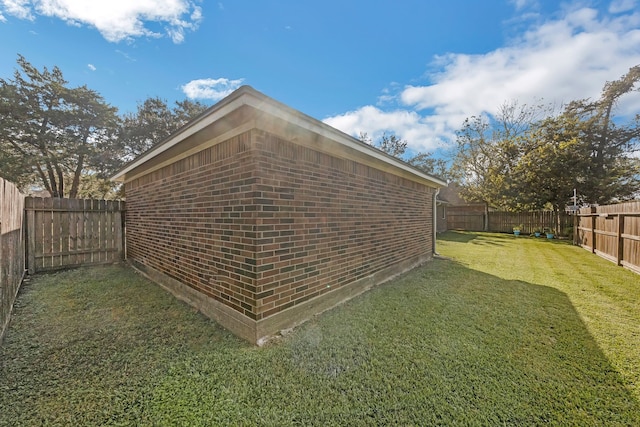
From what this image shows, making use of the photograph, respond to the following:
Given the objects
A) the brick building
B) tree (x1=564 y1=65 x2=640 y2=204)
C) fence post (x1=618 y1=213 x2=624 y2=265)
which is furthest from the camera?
tree (x1=564 y1=65 x2=640 y2=204)

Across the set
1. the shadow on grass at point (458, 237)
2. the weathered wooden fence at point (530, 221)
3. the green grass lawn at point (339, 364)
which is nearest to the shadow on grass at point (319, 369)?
the green grass lawn at point (339, 364)

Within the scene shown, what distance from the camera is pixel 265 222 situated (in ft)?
9.27

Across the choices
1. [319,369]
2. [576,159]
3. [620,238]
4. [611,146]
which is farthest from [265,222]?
[611,146]

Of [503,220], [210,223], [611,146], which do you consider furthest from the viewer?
[503,220]

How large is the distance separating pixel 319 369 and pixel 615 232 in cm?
947

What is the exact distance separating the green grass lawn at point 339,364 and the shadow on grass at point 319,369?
0.04 ft

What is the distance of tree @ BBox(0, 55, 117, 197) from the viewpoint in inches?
543

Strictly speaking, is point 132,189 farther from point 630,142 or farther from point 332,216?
point 630,142

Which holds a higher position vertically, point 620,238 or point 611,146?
point 611,146

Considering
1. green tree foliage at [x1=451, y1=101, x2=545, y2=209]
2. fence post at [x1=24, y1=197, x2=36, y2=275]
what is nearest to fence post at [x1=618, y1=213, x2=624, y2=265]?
green tree foliage at [x1=451, y1=101, x2=545, y2=209]

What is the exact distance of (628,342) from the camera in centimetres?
280

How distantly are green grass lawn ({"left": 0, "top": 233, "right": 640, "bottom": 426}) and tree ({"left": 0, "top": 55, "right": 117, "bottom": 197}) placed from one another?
54.0 feet

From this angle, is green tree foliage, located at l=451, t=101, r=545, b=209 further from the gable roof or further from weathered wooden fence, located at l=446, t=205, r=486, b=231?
the gable roof

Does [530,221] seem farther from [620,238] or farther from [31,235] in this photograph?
[31,235]
